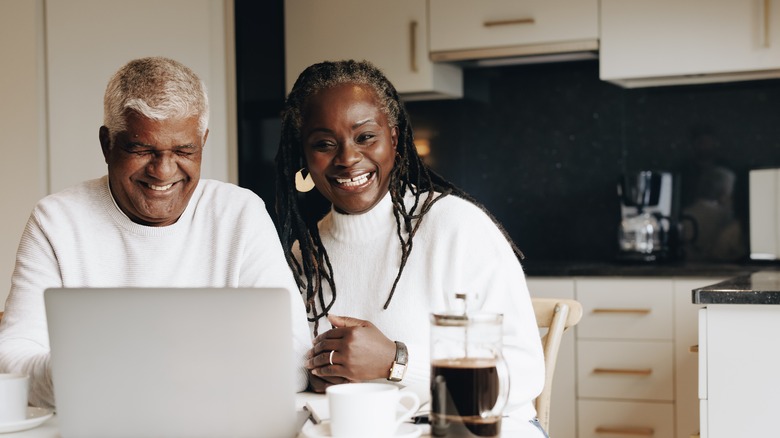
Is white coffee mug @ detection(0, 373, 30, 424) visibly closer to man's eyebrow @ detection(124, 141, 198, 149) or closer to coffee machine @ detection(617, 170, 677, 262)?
man's eyebrow @ detection(124, 141, 198, 149)

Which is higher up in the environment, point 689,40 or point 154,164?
point 689,40

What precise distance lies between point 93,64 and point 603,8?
1707mm

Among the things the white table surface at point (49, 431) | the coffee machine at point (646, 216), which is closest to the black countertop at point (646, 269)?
the coffee machine at point (646, 216)

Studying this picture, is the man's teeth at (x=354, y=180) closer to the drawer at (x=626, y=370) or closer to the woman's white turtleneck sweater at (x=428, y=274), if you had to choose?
the woman's white turtleneck sweater at (x=428, y=274)

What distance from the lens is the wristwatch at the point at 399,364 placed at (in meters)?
1.44

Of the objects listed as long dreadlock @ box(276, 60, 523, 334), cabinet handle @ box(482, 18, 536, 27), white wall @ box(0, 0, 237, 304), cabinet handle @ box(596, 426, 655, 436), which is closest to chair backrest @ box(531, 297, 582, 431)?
long dreadlock @ box(276, 60, 523, 334)

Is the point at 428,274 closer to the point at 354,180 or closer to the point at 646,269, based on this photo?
the point at 354,180

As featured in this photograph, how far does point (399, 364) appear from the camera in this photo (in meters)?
1.45

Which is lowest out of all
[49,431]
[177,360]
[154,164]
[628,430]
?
[628,430]

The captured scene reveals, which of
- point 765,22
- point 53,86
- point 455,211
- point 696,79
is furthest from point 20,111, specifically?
point 765,22

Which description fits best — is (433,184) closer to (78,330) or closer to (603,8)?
(78,330)

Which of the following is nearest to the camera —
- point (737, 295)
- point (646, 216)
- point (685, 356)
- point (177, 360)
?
point (177, 360)

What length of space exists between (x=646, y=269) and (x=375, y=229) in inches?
63.1

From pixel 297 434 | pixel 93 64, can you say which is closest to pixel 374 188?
pixel 297 434
